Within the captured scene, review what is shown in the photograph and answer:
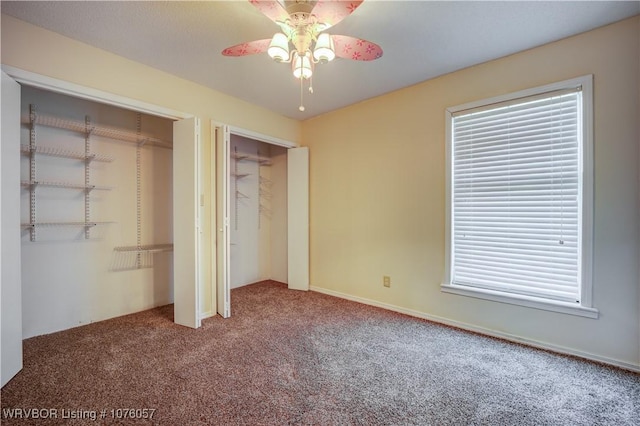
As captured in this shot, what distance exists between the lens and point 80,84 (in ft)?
7.57

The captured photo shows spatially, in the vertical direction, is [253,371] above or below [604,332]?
below

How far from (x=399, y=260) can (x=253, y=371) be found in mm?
1924

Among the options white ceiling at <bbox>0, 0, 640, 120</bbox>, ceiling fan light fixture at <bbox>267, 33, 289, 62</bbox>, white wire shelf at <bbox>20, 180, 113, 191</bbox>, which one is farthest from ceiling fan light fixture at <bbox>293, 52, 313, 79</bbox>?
white wire shelf at <bbox>20, 180, 113, 191</bbox>

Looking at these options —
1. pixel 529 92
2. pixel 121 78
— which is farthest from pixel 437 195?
pixel 121 78

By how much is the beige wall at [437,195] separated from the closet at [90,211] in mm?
2028

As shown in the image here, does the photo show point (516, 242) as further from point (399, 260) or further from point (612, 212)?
point (399, 260)

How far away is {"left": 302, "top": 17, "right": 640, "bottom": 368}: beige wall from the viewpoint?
208cm

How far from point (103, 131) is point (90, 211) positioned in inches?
33.3

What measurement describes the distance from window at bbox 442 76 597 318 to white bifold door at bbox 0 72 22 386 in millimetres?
3473

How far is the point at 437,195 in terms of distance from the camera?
9.69ft

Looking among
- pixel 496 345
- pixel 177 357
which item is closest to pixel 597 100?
pixel 496 345

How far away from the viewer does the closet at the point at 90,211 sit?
2613 millimetres

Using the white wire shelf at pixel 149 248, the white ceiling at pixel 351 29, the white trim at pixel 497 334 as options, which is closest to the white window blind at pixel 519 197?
the white trim at pixel 497 334

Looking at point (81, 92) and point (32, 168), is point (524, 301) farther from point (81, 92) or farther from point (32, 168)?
point (32, 168)
